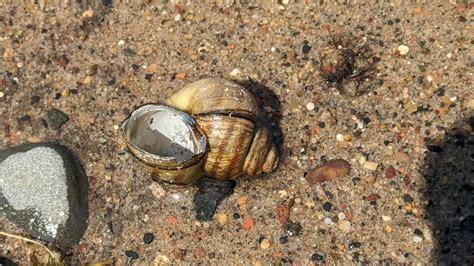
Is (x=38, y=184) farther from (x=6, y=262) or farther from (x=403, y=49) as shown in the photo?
(x=403, y=49)

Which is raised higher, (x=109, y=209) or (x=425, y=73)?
(x=425, y=73)

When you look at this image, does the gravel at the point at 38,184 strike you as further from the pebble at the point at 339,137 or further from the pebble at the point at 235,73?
the pebble at the point at 339,137

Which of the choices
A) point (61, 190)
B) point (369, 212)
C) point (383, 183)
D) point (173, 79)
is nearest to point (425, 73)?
point (383, 183)

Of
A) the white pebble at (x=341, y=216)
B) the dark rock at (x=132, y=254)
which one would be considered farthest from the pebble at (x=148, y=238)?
the white pebble at (x=341, y=216)

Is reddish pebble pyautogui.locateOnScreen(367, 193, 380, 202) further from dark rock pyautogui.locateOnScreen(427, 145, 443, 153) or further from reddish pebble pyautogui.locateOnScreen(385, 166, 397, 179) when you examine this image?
dark rock pyautogui.locateOnScreen(427, 145, 443, 153)

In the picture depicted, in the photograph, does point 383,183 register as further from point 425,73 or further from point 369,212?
point 425,73
